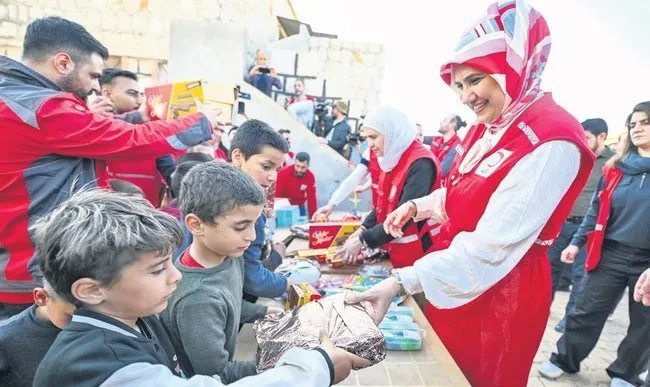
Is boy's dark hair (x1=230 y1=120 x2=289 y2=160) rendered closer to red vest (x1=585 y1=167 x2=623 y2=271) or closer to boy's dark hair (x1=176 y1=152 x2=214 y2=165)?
boy's dark hair (x1=176 y1=152 x2=214 y2=165)

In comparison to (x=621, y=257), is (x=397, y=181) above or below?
above

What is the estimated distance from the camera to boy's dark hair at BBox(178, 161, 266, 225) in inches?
49.7

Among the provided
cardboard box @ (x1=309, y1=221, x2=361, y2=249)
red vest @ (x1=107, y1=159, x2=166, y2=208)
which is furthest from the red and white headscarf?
red vest @ (x1=107, y1=159, x2=166, y2=208)

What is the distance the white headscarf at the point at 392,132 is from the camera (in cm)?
254

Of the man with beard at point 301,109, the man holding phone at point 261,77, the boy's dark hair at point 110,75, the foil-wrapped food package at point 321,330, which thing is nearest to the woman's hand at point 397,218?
the foil-wrapped food package at point 321,330

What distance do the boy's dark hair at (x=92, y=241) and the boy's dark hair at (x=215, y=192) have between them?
41cm

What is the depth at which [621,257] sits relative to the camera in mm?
2457

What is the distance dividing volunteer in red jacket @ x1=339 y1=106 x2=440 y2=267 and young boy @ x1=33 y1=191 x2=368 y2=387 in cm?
144

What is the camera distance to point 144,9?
7652 mm

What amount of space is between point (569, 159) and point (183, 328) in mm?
1291

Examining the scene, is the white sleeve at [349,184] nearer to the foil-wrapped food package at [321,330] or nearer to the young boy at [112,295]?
the foil-wrapped food package at [321,330]

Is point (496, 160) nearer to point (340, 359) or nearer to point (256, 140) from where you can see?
point (340, 359)

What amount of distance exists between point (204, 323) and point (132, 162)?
218 cm

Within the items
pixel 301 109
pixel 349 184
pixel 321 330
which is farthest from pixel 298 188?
pixel 301 109
